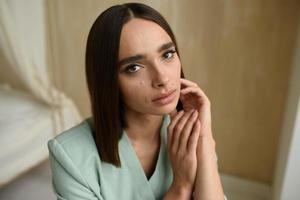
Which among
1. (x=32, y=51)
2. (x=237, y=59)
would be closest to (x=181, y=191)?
(x=237, y=59)

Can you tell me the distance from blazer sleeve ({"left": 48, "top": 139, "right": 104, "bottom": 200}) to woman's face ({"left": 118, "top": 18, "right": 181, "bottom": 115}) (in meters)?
0.23

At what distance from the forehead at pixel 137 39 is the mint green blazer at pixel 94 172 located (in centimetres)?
28

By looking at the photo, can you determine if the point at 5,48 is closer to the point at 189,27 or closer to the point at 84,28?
the point at 84,28

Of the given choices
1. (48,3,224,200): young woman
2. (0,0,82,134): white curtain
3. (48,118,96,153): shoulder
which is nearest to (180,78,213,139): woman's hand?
(48,3,224,200): young woman

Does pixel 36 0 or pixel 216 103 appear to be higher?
pixel 36 0

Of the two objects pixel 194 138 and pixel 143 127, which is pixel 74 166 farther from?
pixel 194 138

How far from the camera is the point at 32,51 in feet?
6.34

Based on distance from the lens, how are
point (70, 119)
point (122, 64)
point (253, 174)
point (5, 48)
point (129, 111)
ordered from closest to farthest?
point (122, 64)
point (129, 111)
point (5, 48)
point (253, 174)
point (70, 119)

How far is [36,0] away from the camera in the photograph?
191 centimetres

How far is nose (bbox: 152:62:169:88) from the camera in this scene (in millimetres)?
847

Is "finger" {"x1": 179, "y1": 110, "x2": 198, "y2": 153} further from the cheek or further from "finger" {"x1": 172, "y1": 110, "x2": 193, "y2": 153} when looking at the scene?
the cheek

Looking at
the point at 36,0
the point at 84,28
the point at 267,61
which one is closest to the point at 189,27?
the point at 267,61

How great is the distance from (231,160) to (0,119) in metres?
1.26

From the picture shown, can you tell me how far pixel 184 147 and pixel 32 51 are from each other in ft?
4.24
